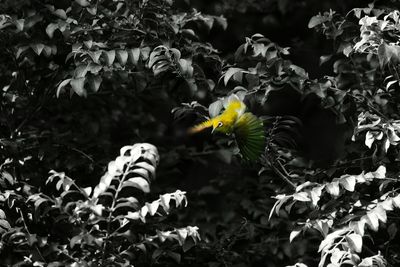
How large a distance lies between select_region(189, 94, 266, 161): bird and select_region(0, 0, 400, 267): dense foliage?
0.17ft

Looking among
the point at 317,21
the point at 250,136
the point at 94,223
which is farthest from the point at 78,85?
the point at 317,21

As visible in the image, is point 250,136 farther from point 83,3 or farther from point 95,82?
point 83,3

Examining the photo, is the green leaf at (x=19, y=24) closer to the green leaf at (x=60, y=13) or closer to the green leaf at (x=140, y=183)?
the green leaf at (x=60, y=13)

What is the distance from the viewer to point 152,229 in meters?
2.99

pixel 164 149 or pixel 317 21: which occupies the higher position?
pixel 317 21

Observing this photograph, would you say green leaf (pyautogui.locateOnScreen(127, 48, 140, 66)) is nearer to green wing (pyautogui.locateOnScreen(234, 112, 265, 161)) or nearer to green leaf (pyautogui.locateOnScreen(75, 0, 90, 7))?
green leaf (pyautogui.locateOnScreen(75, 0, 90, 7))

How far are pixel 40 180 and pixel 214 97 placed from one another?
82 centimetres

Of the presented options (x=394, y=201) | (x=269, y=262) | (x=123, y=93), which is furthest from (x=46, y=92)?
(x=394, y=201)

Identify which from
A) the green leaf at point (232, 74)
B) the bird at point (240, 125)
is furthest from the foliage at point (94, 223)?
the green leaf at point (232, 74)

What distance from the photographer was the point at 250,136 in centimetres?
273

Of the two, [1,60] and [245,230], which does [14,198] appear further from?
[245,230]

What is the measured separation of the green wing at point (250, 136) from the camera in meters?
2.69

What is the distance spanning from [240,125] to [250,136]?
7 centimetres

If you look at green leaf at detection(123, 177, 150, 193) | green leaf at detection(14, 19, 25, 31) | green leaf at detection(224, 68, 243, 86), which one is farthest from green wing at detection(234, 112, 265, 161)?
green leaf at detection(14, 19, 25, 31)
